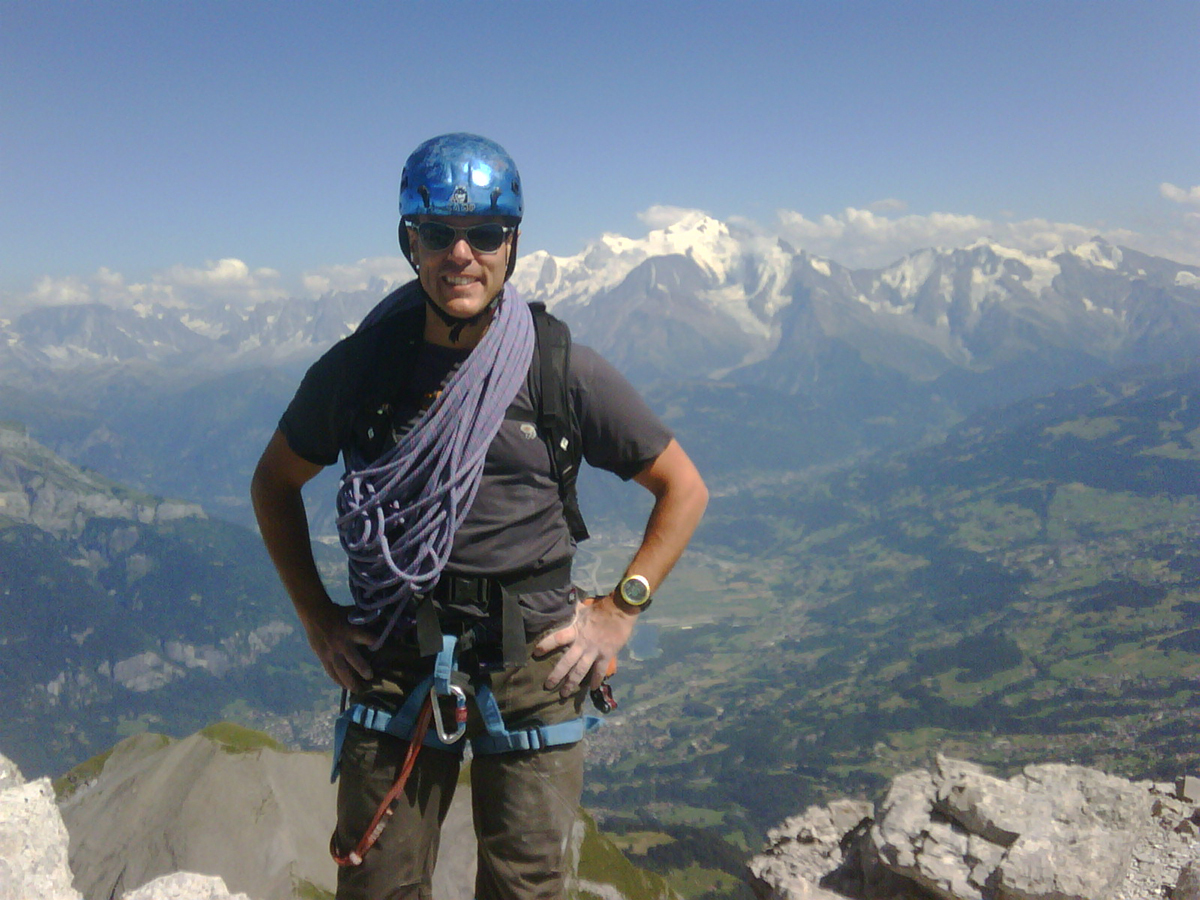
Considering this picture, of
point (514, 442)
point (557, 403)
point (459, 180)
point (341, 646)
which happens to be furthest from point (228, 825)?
point (459, 180)

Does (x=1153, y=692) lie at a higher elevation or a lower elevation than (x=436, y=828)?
lower

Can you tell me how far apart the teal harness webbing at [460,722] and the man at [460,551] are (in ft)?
0.04

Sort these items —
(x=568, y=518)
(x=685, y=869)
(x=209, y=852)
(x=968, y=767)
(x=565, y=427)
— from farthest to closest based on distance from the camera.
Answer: (x=685, y=869) → (x=209, y=852) → (x=968, y=767) → (x=568, y=518) → (x=565, y=427)

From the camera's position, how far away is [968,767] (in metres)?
14.6

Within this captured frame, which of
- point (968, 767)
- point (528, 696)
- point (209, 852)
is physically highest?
point (528, 696)

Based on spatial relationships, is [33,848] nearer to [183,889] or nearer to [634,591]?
[183,889]

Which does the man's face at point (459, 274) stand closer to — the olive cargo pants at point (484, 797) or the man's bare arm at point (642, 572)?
the man's bare arm at point (642, 572)

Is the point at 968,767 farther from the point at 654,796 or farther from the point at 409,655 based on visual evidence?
the point at 654,796

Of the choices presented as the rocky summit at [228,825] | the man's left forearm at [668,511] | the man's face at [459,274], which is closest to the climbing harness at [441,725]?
the man's left forearm at [668,511]

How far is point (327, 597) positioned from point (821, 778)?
200m

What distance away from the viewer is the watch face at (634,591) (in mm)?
5766

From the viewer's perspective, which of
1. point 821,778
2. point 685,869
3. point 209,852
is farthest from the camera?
point 821,778

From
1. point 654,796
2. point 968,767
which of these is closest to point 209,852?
point 968,767

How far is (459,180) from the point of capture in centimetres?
566
